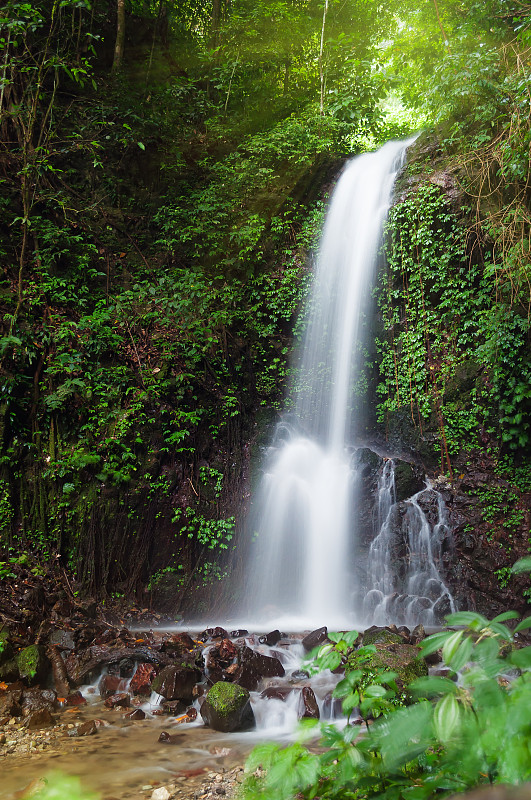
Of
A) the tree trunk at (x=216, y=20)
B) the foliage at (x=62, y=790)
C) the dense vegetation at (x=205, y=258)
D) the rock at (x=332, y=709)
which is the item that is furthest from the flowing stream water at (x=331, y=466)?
A: the foliage at (x=62, y=790)

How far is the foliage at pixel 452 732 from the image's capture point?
0.95 metres

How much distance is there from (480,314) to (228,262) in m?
4.93

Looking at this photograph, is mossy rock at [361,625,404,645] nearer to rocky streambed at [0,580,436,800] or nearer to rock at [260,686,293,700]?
rocky streambed at [0,580,436,800]

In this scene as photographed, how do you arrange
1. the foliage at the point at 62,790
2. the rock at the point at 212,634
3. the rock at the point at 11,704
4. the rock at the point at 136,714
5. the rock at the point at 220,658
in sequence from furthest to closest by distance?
the rock at the point at 212,634, the rock at the point at 220,658, the rock at the point at 136,714, the rock at the point at 11,704, the foliage at the point at 62,790

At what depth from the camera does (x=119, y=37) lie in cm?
1173

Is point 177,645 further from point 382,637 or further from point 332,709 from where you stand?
point 382,637

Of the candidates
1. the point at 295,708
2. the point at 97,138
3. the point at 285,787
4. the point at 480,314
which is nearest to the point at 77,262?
the point at 97,138

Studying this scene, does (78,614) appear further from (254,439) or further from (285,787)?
(285,787)

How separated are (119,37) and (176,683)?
13.9m

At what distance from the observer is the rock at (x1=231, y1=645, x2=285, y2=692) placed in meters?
4.66

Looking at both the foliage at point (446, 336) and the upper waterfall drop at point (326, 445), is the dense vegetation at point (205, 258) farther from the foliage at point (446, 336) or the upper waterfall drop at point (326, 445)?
the upper waterfall drop at point (326, 445)

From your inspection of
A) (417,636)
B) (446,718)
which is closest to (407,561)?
(417,636)

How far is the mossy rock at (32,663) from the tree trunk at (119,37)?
1269 centimetres

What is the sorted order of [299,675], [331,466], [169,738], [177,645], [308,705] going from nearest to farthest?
[169,738] < [308,705] < [299,675] < [177,645] < [331,466]
